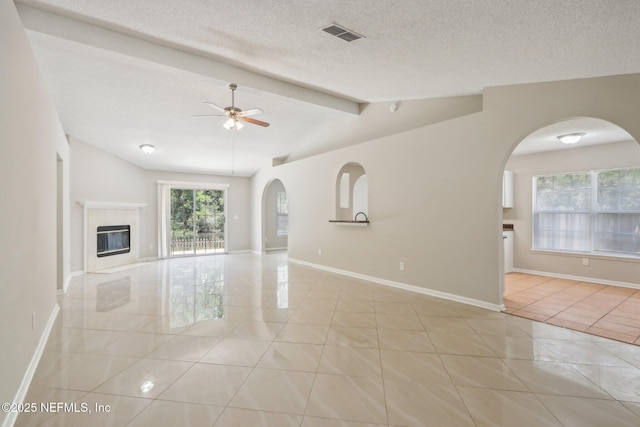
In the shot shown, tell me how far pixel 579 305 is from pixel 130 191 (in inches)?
371

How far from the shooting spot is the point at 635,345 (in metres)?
2.88

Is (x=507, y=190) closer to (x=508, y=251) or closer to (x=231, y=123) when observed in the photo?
(x=508, y=251)

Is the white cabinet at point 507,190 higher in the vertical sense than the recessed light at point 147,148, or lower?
lower

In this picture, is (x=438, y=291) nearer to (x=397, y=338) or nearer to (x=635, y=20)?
(x=397, y=338)

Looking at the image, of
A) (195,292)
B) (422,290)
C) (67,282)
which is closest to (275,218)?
(195,292)

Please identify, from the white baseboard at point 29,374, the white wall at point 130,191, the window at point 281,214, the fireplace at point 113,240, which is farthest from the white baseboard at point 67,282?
the window at point 281,214

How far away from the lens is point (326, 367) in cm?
247

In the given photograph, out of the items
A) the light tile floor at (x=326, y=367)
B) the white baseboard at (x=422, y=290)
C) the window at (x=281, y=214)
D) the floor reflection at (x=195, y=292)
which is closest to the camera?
the light tile floor at (x=326, y=367)

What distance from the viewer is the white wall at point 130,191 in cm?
619

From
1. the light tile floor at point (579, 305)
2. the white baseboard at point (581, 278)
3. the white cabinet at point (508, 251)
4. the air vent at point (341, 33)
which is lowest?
the light tile floor at point (579, 305)

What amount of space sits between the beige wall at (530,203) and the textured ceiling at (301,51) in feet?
9.90

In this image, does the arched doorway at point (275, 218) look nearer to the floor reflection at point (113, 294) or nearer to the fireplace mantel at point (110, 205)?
the fireplace mantel at point (110, 205)

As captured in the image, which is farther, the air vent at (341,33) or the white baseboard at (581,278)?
the white baseboard at (581,278)

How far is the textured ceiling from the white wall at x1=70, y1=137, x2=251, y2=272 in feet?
3.76
